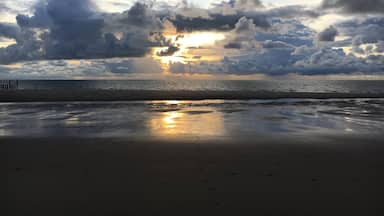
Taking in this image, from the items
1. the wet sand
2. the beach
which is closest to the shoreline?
the beach

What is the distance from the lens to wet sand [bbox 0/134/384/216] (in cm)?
599

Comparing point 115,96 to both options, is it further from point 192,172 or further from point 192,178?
point 192,178

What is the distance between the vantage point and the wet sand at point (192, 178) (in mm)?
5988

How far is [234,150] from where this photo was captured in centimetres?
1050

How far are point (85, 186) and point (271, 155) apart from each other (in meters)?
5.75

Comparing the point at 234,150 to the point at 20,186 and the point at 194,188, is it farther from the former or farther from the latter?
the point at 20,186

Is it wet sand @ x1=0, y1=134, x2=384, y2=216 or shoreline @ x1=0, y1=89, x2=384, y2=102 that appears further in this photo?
shoreline @ x1=0, y1=89, x2=384, y2=102

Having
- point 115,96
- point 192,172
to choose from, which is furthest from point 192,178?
point 115,96

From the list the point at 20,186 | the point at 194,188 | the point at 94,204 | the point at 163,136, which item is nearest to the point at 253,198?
the point at 194,188

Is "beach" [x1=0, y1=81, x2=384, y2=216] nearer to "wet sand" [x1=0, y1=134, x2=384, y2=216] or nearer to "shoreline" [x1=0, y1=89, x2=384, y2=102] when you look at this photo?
"wet sand" [x1=0, y1=134, x2=384, y2=216]

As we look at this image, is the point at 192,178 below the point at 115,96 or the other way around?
below

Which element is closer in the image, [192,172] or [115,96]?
[192,172]

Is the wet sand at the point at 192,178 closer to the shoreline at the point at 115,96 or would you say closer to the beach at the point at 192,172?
the beach at the point at 192,172

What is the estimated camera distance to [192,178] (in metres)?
7.56
